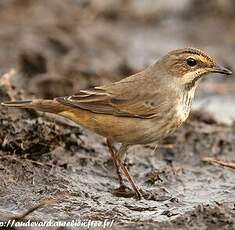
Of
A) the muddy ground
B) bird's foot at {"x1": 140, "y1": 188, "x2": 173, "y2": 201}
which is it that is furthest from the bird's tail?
bird's foot at {"x1": 140, "y1": 188, "x2": 173, "y2": 201}

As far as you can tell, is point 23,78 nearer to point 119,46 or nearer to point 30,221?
point 119,46

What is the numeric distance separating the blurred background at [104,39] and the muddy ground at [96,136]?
0.02m

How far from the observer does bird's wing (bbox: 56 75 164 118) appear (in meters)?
9.15

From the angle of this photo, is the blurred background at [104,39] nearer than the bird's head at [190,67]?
No

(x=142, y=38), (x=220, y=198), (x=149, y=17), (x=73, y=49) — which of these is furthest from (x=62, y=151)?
(x=149, y=17)

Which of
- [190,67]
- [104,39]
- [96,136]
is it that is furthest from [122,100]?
[104,39]

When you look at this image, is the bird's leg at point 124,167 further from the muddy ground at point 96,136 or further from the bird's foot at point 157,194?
the muddy ground at point 96,136

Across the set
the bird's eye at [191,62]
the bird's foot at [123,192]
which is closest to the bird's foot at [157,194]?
the bird's foot at [123,192]

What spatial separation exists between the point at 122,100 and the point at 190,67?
3.06 feet

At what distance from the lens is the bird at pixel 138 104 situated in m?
9.02

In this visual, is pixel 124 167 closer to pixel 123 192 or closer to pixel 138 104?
pixel 123 192

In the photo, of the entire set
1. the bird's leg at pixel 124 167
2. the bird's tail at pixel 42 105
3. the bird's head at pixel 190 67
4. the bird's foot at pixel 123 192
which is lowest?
the bird's foot at pixel 123 192

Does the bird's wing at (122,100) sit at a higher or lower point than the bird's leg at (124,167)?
higher

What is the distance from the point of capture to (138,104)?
30.3 ft
